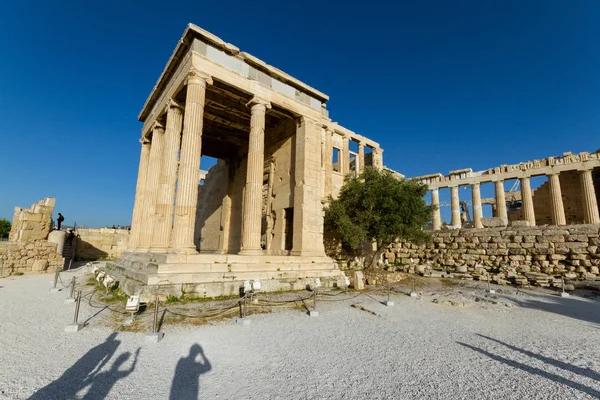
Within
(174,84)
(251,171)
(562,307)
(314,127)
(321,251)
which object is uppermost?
(174,84)

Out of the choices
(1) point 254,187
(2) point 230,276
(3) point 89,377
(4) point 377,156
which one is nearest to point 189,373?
(3) point 89,377

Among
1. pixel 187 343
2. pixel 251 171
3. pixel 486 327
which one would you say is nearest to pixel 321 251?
pixel 251 171

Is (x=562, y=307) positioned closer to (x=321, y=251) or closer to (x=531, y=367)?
(x=531, y=367)

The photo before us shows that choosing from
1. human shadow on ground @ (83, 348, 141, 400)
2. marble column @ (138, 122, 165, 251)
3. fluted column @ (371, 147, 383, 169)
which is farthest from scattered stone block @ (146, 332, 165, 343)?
fluted column @ (371, 147, 383, 169)

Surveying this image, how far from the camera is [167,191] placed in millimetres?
11875

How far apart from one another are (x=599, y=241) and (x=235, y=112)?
62.6 feet

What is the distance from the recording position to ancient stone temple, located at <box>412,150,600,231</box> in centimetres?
2279

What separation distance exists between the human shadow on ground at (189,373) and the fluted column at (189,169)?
5977 mm

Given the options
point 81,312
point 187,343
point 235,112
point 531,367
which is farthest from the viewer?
point 235,112

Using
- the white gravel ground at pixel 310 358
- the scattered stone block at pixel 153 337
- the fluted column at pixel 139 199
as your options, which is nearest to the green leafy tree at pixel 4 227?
the fluted column at pixel 139 199

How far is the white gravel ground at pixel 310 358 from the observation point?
3.38 m

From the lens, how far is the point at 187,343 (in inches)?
194

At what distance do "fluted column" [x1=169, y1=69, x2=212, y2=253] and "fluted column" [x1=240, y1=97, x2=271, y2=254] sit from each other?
6.99ft

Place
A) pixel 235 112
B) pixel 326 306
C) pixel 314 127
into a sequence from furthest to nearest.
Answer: pixel 235 112
pixel 314 127
pixel 326 306
